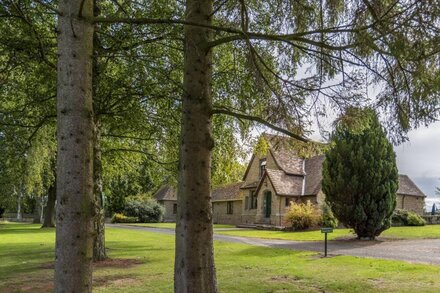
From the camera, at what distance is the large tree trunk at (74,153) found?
144 inches

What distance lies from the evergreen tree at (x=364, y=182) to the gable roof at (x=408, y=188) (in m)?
21.9

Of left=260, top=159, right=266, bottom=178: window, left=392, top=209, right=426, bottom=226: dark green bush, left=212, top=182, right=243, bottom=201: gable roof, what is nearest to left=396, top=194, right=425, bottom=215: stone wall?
left=392, top=209, right=426, bottom=226: dark green bush

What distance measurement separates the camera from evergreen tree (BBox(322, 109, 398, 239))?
2147 centimetres

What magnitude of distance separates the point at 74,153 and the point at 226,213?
43862mm

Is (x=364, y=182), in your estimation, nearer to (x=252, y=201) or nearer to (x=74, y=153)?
(x=74, y=153)

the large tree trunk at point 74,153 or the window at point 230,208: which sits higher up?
the large tree trunk at point 74,153

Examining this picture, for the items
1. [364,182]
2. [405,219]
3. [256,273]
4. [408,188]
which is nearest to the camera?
[256,273]

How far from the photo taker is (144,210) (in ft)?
162

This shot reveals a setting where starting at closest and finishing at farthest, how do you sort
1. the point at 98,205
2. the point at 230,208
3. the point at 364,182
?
the point at 98,205 → the point at 364,182 → the point at 230,208

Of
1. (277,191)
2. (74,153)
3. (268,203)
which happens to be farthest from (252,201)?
(74,153)

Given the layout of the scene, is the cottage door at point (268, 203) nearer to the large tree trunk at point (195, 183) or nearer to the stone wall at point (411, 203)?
the stone wall at point (411, 203)

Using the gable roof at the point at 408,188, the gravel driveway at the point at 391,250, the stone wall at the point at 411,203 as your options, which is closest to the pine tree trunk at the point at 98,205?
the gravel driveway at the point at 391,250

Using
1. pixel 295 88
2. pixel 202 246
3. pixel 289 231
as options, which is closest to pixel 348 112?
pixel 295 88

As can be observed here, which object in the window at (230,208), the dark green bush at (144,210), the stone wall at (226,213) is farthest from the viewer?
the dark green bush at (144,210)
